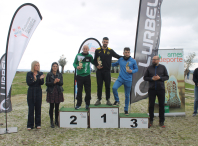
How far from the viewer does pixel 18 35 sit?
400 centimetres

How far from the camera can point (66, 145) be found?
3.24m

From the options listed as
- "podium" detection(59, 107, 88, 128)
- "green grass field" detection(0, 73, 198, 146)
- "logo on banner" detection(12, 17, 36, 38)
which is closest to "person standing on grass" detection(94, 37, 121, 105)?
"podium" detection(59, 107, 88, 128)

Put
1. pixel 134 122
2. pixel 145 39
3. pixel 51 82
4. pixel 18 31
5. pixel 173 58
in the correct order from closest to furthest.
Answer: pixel 18 31, pixel 51 82, pixel 134 122, pixel 145 39, pixel 173 58

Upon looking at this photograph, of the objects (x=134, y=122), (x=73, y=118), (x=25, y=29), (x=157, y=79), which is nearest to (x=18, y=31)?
(x=25, y=29)

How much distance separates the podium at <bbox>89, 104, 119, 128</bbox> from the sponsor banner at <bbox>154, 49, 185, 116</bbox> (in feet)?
7.03

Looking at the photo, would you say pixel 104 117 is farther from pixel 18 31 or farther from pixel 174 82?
pixel 18 31

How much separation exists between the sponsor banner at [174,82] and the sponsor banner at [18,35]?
4382mm

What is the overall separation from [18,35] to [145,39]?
3.89 metres

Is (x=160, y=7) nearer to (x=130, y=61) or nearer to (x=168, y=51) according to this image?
(x=168, y=51)

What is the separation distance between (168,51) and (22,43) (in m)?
4.81

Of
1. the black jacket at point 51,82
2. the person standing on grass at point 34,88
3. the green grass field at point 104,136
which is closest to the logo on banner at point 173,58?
the green grass field at point 104,136

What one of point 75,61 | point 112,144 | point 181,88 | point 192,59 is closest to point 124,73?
point 75,61

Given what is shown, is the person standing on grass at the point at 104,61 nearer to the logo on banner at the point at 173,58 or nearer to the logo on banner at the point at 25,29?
the logo on banner at the point at 25,29

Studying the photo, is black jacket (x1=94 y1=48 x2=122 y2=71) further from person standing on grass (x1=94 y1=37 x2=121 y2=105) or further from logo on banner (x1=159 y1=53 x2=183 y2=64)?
logo on banner (x1=159 y1=53 x2=183 y2=64)
